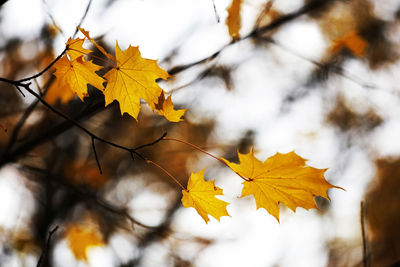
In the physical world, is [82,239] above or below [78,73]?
below

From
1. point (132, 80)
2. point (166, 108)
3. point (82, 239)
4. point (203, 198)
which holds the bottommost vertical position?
point (82, 239)

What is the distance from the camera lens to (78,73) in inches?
40.7

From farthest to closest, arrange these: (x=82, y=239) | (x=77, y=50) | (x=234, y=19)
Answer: (x=82, y=239), (x=234, y=19), (x=77, y=50)

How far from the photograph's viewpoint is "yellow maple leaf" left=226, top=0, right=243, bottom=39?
137 cm

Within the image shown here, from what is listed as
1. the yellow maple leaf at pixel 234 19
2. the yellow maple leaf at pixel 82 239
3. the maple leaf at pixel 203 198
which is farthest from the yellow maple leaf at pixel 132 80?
the yellow maple leaf at pixel 82 239

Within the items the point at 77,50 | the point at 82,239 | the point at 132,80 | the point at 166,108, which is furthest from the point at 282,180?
the point at 82,239

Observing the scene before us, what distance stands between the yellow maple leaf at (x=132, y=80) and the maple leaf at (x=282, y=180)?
41 centimetres

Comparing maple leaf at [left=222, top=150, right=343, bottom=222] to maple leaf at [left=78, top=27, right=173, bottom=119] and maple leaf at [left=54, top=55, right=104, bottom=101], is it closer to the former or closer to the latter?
maple leaf at [left=78, top=27, right=173, bottom=119]

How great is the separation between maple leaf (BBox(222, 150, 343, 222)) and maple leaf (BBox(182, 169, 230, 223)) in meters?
0.11

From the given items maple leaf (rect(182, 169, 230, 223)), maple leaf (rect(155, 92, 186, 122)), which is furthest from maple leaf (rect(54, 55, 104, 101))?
maple leaf (rect(182, 169, 230, 223))

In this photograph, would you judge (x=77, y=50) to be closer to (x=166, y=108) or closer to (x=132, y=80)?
(x=132, y=80)

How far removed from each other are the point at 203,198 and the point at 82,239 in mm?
3378

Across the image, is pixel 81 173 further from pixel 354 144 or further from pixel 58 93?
pixel 354 144

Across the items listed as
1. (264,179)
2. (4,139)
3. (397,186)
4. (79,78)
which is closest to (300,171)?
(264,179)
